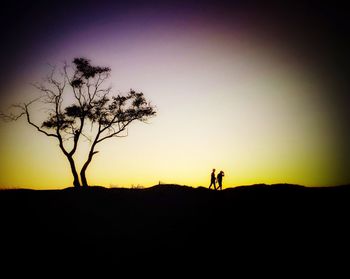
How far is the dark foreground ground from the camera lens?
14.5 m

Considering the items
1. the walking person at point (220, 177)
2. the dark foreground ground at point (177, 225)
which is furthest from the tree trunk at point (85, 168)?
the walking person at point (220, 177)

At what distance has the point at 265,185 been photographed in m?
24.2

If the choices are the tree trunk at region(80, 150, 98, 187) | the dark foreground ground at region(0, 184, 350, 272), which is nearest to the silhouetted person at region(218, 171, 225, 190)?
the dark foreground ground at region(0, 184, 350, 272)

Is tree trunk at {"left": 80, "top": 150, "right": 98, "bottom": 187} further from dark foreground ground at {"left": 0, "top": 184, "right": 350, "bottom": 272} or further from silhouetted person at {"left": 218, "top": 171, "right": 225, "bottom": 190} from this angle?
silhouetted person at {"left": 218, "top": 171, "right": 225, "bottom": 190}

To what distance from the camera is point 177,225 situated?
17.9m

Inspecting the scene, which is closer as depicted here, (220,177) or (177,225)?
(177,225)

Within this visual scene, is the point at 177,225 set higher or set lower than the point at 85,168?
lower

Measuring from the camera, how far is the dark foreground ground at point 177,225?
47.6 ft

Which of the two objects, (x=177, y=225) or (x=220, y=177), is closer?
(x=177, y=225)

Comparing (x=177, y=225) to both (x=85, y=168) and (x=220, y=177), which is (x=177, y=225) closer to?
(x=220, y=177)

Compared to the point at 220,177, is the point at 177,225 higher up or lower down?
lower down

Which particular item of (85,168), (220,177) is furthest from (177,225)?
(85,168)

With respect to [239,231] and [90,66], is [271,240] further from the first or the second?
[90,66]

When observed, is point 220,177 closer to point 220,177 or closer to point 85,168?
point 220,177
